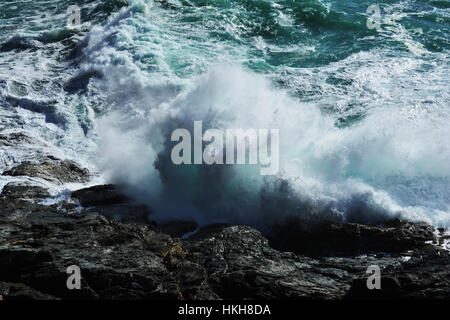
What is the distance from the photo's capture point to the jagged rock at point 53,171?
373 inches

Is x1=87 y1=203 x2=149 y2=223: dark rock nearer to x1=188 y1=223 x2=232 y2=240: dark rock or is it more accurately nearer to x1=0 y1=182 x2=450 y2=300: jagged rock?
x1=0 y1=182 x2=450 y2=300: jagged rock

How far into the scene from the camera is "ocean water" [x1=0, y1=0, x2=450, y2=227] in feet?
29.5

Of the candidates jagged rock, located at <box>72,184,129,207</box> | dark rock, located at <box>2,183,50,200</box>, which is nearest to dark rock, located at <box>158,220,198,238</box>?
jagged rock, located at <box>72,184,129,207</box>

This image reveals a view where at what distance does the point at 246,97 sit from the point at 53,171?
13.7 ft

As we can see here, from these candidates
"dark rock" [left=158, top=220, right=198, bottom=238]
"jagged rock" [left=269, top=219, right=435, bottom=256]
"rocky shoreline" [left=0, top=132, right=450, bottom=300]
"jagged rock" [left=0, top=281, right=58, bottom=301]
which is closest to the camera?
"jagged rock" [left=0, top=281, right=58, bottom=301]

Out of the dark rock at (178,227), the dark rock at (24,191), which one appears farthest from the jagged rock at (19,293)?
the dark rock at (24,191)

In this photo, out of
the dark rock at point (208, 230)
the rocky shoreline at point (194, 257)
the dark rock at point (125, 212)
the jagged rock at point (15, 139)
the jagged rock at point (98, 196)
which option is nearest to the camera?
the rocky shoreline at point (194, 257)

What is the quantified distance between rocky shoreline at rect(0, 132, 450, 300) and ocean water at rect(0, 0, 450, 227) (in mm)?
653

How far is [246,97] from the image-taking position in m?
11.2

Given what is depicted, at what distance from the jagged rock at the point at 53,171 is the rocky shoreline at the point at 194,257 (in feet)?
2.04

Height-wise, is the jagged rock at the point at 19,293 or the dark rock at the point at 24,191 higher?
the dark rock at the point at 24,191

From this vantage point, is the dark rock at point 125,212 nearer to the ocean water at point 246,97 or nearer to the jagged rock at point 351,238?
the ocean water at point 246,97

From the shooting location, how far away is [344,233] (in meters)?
7.74

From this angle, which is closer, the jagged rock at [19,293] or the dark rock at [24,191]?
the jagged rock at [19,293]
